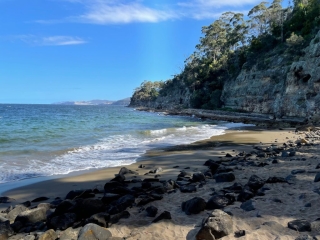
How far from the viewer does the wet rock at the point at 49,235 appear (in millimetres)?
4098

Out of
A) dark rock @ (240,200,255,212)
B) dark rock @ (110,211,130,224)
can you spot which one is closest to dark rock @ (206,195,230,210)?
dark rock @ (240,200,255,212)

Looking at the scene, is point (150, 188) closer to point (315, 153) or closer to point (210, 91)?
point (315, 153)

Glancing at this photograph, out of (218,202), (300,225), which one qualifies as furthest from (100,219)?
(300,225)

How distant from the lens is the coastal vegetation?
41.2 metres

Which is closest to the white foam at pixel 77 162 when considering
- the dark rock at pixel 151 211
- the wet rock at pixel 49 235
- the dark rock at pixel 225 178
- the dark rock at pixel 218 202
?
the dark rock at pixel 225 178

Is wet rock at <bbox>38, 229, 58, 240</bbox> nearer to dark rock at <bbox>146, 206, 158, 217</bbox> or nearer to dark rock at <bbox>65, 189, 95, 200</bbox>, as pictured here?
dark rock at <bbox>146, 206, 158, 217</bbox>

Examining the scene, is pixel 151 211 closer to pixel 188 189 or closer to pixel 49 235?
pixel 188 189

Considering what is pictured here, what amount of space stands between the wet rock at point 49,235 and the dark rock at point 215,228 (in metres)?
2.18

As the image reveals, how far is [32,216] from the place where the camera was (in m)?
4.96

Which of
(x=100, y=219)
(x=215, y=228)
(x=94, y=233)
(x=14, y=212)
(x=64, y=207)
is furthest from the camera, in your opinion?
(x=14, y=212)

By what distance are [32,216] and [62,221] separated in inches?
30.5

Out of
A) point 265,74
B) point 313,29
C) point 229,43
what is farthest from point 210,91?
point 313,29

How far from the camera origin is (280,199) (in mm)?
5016

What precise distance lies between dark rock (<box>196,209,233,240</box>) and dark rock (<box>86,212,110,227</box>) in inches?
61.3
